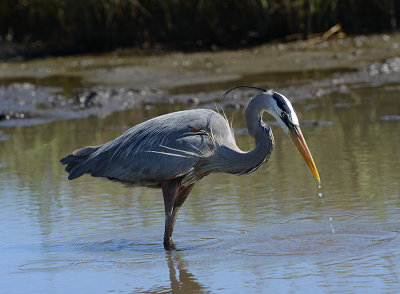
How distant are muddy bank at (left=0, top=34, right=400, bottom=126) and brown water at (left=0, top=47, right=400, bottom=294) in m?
2.53

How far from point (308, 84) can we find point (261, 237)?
20.7ft

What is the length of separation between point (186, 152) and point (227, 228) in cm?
60

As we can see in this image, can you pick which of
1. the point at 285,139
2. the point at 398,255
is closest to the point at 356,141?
the point at 285,139

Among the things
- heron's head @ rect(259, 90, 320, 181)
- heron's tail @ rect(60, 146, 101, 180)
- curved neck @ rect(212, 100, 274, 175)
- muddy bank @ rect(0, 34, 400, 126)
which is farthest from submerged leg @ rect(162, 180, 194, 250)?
muddy bank @ rect(0, 34, 400, 126)

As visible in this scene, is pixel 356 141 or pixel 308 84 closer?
pixel 356 141

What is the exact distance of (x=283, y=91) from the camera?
1110cm

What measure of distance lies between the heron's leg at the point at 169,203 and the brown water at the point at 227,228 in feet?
0.30

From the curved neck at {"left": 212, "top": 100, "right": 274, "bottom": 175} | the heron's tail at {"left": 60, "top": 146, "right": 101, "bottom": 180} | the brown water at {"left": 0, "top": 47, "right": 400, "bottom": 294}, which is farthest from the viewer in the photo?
the heron's tail at {"left": 60, "top": 146, "right": 101, "bottom": 180}

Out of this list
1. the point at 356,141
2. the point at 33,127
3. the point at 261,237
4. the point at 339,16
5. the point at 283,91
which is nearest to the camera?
the point at 261,237

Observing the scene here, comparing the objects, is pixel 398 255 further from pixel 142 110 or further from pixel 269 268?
pixel 142 110

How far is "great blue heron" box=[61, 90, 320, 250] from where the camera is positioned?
17.8 feet

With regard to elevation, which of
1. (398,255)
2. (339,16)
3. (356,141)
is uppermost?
(339,16)

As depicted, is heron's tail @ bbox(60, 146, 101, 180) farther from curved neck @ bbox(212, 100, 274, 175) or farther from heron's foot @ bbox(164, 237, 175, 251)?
curved neck @ bbox(212, 100, 274, 175)

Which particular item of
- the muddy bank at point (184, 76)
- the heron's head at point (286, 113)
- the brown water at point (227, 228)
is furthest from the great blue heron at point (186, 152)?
the muddy bank at point (184, 76)
